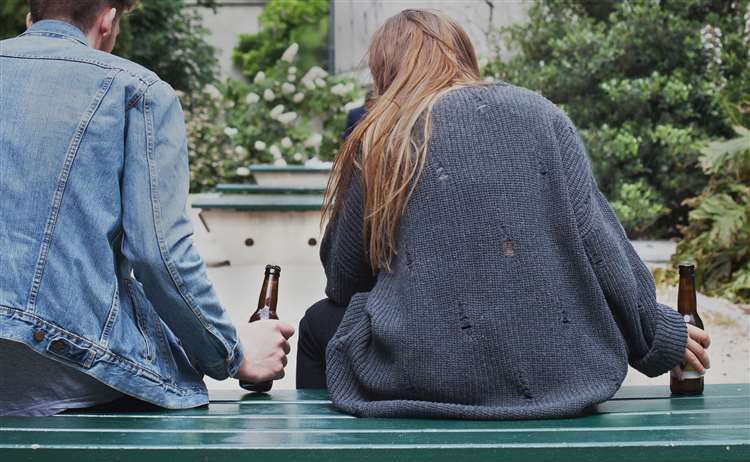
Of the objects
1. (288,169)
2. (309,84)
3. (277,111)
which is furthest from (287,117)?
(288,169)

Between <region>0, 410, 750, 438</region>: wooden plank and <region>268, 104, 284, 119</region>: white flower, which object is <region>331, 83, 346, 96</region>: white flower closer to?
<region>268, 104, 284, 119</region>: white flower

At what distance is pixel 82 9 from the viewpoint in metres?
2.51

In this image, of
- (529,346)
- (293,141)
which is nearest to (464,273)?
(529,346)

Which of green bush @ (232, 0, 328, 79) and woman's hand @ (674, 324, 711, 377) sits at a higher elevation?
green bush @ (232, 0, 328, 79)

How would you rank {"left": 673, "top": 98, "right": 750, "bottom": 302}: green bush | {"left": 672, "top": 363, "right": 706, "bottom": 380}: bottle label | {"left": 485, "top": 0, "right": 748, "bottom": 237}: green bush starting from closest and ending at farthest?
{"left": 672, "top": 363, "right": 706, "bottom": 380}: bottle label → {"left": 673, "top": 98, "right": 750, "bottom": 302}: green bush → {"left": 485, "top": 0, "right": 748, "bottom": 237}: green bush

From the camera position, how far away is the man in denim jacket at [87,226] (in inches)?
91.0

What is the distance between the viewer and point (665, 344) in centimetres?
274

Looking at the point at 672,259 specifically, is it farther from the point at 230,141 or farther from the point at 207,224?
the point at 230,141

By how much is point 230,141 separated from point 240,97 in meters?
0.60

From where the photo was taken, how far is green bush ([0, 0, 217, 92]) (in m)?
14.6

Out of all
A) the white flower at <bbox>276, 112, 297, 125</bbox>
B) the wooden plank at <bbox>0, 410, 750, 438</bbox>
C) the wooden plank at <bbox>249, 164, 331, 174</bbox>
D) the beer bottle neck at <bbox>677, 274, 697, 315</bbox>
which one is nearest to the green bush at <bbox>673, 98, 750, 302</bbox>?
the beer bottle neck at <bbox>677, 274, 697, 315</bbox>

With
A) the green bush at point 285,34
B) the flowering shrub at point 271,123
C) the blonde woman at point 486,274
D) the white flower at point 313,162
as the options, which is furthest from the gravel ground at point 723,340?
the green bush at point 285,34

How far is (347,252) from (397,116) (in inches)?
16.2

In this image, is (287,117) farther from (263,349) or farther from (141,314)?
(141,314)
